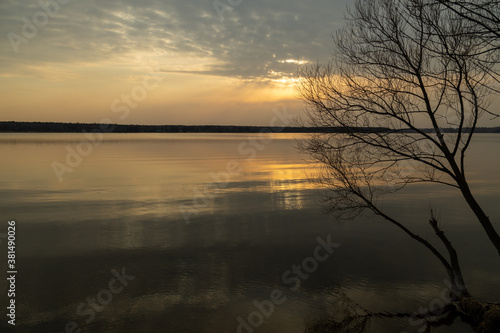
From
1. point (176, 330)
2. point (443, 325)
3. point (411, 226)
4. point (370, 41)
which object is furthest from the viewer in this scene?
point (411, 226)

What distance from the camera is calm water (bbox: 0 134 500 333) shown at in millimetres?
7281

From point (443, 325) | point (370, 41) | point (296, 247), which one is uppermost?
point (370, 41)

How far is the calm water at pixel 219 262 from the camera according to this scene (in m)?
7.28

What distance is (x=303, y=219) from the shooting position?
13.8 metres

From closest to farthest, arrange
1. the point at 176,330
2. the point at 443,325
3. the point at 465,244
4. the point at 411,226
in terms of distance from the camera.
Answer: the point at 176,330 < the point at 443,325 < the point at 465,244 < the point at 411,226

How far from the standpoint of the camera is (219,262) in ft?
31.8

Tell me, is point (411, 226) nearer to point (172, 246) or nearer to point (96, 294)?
point (172, 246)

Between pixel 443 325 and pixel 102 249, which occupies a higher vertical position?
pixel 102 249

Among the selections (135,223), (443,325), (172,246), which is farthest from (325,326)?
(135,223)

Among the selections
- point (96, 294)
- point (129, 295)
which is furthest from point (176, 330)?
point (96, 294)

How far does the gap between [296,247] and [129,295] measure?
4595mm

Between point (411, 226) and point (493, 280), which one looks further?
point (411, 226)

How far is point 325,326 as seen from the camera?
705 centimetres

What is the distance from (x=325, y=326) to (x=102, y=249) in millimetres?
6049
